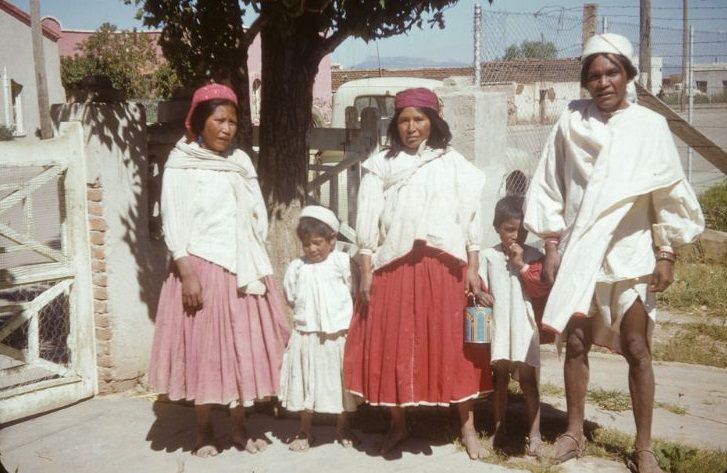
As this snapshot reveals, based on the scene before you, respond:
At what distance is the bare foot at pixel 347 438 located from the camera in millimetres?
4246

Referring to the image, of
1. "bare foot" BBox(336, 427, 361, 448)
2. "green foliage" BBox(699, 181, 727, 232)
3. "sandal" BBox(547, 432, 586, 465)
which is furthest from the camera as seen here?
"green foliage" BBox(699, 181, 727, 232)

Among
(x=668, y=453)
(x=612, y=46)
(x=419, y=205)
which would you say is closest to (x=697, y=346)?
(x=668, y=453)

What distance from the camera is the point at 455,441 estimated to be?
4.18 m

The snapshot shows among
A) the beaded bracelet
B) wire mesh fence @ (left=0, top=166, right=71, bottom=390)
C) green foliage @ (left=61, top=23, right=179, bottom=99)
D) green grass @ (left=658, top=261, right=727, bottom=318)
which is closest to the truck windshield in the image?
green grass @ (left=658, top=261, right=727, bottom=318)

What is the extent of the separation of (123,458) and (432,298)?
1931mm

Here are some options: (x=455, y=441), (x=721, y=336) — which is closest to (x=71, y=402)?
(x=455, y=441)

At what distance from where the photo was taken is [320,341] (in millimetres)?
4176

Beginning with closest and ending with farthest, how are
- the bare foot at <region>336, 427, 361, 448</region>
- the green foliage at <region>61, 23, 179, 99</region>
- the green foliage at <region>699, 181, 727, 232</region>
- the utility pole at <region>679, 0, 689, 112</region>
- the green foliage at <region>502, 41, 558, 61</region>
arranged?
the bare foot at <region>336, 427, 361, 448</region> < the green foliage at <region>502, 41, 558, 61</region> < the green foliage at <region>699, 181, 727, 232</region> < the utility pole at <region>679, 0, 689, 112</region> < the green foliage at <region>61, 23, 179, 99</region>

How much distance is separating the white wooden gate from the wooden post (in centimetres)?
595

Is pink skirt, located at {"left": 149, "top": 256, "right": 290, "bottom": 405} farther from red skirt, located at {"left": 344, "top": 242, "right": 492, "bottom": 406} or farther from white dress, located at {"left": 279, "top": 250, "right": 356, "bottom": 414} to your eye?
red skirt, located at {"left": 344, "top": 242, "right": 492, "bottom": 406}

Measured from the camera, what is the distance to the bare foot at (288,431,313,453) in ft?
13.8

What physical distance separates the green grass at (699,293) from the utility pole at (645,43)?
313 cm

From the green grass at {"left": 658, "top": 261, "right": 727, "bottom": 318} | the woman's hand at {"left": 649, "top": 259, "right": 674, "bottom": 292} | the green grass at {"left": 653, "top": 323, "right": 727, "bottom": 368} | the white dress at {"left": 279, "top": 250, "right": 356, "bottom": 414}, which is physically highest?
the woman's hand at {"left": 649, "top": 259, "right": 674, "bottom": 292}

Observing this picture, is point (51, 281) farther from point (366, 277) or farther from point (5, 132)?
point (5, 132)
